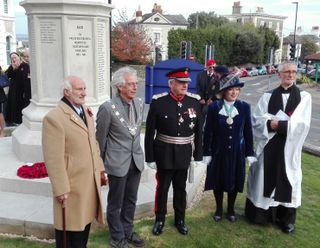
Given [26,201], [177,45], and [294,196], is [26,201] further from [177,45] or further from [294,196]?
[177,45]

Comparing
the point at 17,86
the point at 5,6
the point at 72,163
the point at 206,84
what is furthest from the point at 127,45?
the point at 72,163

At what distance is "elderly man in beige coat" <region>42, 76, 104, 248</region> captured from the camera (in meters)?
2.92

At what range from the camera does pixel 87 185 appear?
10.5ft

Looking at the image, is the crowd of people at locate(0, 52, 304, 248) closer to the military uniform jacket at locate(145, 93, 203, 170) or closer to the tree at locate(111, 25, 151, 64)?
the military uniform jacket at locate(145, 93, 203, 170)

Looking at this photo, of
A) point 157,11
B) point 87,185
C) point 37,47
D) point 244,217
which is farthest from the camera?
point 157,11

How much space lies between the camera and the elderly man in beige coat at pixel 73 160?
9.59ft

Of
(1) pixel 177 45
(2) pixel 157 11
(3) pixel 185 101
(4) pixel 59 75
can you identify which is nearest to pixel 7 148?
(4) pixel 59 75

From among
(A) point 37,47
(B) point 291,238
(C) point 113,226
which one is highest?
(A) point 37,47

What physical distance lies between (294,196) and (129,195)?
1975mm

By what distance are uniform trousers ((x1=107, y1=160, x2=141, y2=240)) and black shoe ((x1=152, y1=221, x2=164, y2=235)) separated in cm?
33

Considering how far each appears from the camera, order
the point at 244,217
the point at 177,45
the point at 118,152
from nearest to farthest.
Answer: the point at 118,152
the point at 244,217
the point at 177,45

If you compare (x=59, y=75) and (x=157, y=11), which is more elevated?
(x=157, y=11)

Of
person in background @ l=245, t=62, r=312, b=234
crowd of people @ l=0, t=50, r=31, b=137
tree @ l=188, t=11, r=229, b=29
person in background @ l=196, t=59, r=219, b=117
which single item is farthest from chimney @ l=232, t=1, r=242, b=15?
person in background @ l=245, t=62, r=312, b=234

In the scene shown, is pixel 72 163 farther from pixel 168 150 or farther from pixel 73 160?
pixel 168 150
